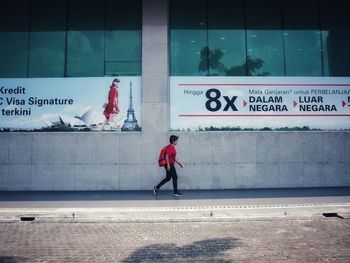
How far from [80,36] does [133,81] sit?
110 inches

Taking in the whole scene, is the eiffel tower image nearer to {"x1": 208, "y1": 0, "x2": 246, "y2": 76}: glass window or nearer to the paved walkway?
the paved walkway

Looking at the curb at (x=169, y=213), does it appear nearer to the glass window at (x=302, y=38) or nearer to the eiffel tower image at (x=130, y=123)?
the eiffel tower image at (x=130, y=123)

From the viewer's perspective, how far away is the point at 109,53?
1141 centimetres

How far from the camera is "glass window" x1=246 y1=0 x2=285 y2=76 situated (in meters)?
11.6

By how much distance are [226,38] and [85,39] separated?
18.4 ft

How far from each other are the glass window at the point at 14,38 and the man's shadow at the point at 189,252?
9.37m

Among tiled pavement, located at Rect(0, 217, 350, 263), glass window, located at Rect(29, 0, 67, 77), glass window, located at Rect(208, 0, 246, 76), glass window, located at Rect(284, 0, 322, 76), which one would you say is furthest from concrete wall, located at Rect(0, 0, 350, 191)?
tiled pavement, located at Rect(0, 217, 350, 263)

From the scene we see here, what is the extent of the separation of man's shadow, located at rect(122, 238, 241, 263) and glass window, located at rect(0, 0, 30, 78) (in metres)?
9.37

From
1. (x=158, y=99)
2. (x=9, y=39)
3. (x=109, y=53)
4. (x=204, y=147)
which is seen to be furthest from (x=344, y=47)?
(x=9, y=39)

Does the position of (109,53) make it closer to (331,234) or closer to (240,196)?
(240,196)

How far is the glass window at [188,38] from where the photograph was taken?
11.5 meters

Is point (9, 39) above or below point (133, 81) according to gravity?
above

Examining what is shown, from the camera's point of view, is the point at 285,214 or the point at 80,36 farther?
the point at 80,36

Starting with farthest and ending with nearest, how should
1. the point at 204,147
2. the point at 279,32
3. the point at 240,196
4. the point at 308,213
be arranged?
1. the point at 279,32
2. the point at 204,147
3. the point at 240,196
4. the point at 308,213
